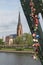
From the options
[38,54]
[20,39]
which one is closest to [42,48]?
[38,54]

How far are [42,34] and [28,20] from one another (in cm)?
25

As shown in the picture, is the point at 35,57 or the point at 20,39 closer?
the point at 35,57

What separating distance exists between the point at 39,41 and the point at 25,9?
1.39 ft

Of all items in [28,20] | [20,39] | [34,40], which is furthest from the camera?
[20,39]

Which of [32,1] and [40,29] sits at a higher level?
[32,1]

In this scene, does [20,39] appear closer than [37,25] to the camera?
No

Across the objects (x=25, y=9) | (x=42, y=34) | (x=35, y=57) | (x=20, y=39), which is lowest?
(x=35, y=57)

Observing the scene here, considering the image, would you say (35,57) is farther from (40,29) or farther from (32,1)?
(32,1)

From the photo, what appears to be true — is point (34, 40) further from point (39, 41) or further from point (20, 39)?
point (20, 39)

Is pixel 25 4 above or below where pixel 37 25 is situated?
above

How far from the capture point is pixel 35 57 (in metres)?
3.16

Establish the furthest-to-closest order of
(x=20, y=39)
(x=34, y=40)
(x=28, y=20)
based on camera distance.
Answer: (x=20, y=39), (x=28, y=20), (x=34, y=40)

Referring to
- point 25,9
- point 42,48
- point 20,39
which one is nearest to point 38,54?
point 42,48

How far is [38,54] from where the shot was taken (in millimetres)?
3242
